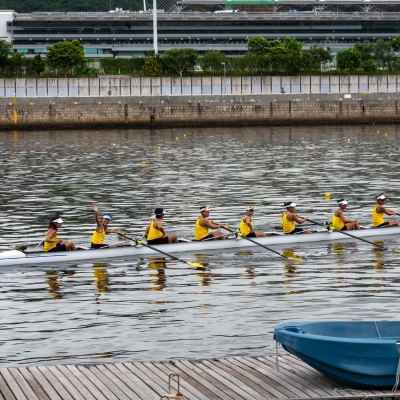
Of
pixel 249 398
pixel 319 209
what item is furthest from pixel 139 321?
pixel 319 209

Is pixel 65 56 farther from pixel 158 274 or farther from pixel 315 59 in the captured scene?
pixel 158 274

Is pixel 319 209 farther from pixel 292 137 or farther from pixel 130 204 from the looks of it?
pixel 292 137

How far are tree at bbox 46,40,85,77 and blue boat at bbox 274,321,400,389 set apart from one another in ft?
342

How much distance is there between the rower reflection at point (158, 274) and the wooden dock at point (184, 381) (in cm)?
932

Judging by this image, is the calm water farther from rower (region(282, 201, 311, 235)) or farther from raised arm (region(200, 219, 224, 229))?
raised arm (region(200, 219, 224, 229))

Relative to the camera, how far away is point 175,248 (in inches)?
1232

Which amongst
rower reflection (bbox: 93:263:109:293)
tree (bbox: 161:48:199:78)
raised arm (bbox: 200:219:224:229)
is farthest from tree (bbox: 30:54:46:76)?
rower reflection (bbox: 93:263:109:293)

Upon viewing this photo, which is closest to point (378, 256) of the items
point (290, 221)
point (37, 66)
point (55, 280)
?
point (290, 221)

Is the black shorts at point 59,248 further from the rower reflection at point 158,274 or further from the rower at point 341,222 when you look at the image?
the rower at point 341,222

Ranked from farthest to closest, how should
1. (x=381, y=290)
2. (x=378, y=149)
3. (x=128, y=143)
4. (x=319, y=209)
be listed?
(x=128, y=143), (x=378, y=149), (x=319, y=209), (x=381, y=290)

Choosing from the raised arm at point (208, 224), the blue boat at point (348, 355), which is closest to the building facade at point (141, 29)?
the raised arm at point (208, 224)

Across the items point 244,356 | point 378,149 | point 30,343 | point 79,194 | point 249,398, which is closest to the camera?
point 249,398

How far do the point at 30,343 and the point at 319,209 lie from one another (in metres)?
23.8

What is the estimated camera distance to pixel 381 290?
85.9 ft
